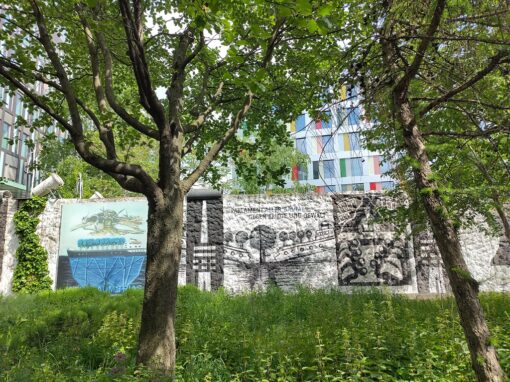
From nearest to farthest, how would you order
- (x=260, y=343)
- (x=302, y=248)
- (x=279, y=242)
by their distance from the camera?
1. (x=260, y=343)
2. (x=302, y=248)
3. (x=279, y=242)

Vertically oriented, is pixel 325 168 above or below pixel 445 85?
below

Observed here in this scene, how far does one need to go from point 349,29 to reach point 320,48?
79.5 inches

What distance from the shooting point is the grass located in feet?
10.8

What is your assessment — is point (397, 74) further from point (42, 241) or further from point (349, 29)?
point (42, 241)

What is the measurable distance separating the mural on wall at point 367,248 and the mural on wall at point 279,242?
13.3 inches

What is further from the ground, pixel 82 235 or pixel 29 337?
pixel 82 235

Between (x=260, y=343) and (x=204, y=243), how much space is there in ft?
24.0

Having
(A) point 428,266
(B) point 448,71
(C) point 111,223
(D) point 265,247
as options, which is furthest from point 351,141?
(C) point 111,223

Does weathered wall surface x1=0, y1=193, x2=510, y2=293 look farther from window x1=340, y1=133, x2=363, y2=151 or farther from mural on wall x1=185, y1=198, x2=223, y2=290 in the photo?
window x1=340, y1=133, x2=363, y2=151

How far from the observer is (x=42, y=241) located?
11680mm

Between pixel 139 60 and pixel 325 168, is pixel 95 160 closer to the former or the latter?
pixel 139 60

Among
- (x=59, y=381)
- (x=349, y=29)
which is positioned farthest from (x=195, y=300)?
(x=349, y=29)

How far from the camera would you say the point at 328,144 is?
300cm

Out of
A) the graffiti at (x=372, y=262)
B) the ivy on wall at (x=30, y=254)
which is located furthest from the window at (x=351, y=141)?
the ivy on wall at (x=30, y=254)
